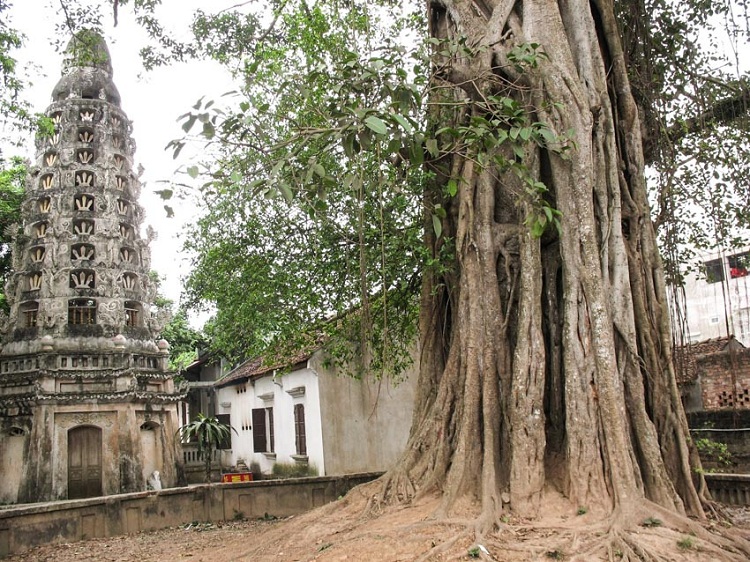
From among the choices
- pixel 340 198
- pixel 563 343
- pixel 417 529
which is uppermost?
pixel 340 198

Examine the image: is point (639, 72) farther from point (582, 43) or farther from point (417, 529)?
point (417, 529)

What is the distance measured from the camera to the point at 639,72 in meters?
9.77

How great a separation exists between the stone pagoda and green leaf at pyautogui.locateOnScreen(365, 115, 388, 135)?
→ 17.2 m

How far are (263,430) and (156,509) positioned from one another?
9.67 meters

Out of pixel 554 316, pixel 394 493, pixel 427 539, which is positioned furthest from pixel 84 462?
pixel 554 316

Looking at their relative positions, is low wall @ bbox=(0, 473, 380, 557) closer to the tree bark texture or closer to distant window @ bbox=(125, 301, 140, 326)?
the tree bark texture

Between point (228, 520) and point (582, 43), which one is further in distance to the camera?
point (228, 520)

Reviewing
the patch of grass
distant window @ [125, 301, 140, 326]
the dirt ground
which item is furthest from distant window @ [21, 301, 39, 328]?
the patch of grass

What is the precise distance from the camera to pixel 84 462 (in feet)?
65.2

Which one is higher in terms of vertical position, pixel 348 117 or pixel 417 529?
pixel 348 117

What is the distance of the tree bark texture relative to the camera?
21.2ft

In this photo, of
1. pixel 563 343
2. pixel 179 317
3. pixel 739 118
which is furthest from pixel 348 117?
pixel 179 317

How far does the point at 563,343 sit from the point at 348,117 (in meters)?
2.98

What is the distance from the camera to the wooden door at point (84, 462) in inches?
769
